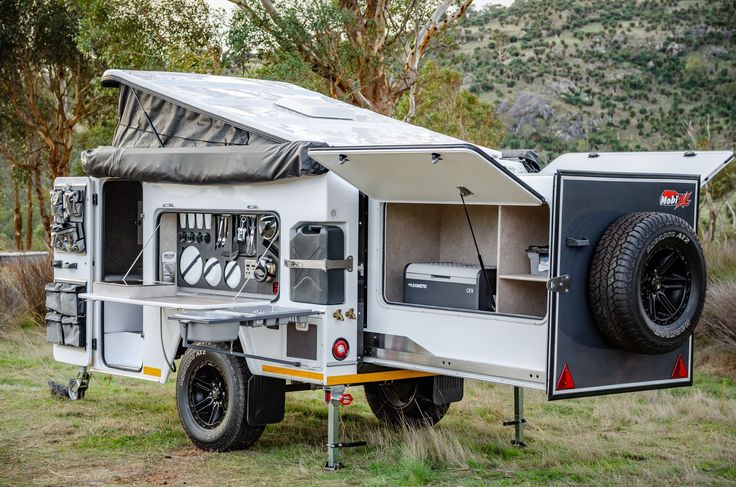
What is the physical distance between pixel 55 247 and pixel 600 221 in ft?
16.6

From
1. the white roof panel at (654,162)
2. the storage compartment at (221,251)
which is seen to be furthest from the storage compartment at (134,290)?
the white roof panel at (654,162)

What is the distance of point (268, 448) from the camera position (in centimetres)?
784

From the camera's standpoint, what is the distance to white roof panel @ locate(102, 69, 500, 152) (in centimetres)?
770

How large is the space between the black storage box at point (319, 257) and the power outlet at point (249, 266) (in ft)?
2.11

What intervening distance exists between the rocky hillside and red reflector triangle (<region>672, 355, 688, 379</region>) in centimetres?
2944

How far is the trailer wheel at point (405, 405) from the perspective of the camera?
8.45 meters

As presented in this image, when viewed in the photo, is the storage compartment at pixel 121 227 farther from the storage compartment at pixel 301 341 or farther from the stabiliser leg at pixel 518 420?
the stabiliser leg at pixel 518 420

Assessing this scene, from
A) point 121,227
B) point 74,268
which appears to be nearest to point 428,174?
point 121,227

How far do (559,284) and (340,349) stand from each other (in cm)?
179

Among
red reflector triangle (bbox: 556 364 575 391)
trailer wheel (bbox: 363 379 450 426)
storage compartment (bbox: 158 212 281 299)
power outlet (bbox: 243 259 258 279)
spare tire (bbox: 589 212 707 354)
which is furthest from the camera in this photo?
trailer wheel (bbox: 363 379 450 426)

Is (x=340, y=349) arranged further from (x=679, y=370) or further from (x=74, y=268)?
(x=74, y=268)

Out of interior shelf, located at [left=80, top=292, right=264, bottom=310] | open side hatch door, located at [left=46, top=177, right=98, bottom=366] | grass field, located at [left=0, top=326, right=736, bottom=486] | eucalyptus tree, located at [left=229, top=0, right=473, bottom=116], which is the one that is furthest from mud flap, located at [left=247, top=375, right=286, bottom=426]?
eucalyptus tree, located at [left=229, top=0, right=473, bottom=116]

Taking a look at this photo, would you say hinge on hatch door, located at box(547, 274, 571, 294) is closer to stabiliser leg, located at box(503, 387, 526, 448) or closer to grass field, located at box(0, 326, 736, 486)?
grass field, located at box(0, 326, 736, 486)

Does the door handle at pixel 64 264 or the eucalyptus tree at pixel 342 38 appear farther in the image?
the eucalyptus tree at pixel 342 38
